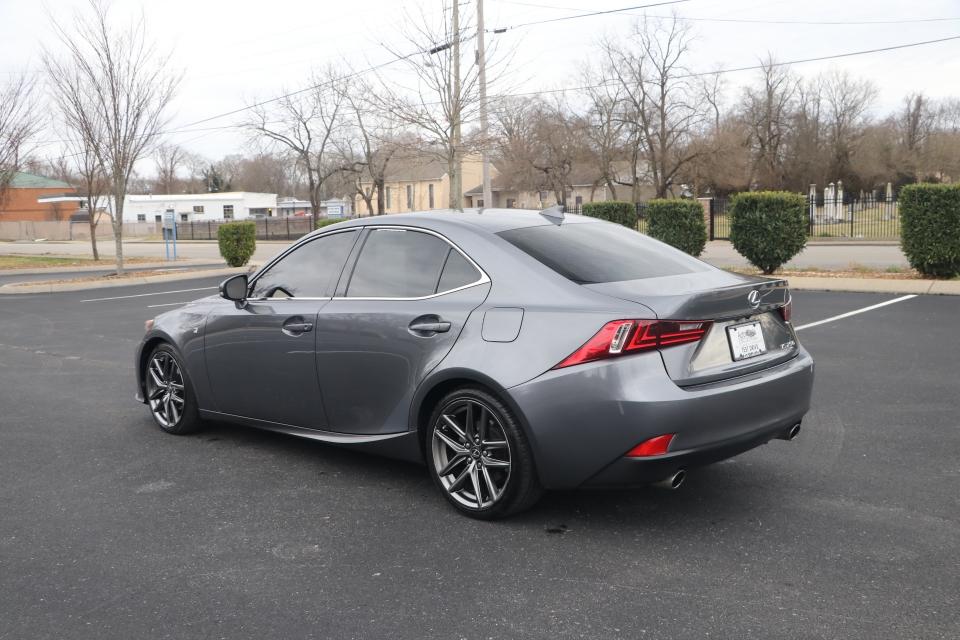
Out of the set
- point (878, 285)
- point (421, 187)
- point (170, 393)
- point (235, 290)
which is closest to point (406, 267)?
point (235, 290)

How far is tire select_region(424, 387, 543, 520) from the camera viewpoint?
4.14m

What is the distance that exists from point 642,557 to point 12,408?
577 cm

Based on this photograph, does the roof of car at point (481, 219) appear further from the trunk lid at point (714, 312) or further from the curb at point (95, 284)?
the curb at point (95, 284)

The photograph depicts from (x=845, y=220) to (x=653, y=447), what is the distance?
138 ft

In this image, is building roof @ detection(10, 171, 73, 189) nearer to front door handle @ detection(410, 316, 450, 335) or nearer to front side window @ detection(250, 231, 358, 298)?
front side window @ detection(250, 231, 358, 298)

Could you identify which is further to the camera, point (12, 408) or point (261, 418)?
point (12, 408)

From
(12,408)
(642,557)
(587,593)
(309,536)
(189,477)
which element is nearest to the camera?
(587,593)

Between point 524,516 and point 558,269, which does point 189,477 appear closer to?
point 524,516

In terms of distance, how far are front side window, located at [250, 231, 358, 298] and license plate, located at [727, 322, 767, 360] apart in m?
2.29

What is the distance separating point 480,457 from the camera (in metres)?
4.33

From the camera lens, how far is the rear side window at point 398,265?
475 centimetres

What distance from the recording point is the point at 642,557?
12.8 feet

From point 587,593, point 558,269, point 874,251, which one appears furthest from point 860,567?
point 874,251

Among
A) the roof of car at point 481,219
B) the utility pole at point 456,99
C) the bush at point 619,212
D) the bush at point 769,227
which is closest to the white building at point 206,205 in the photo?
the utility pole at point 456,99
